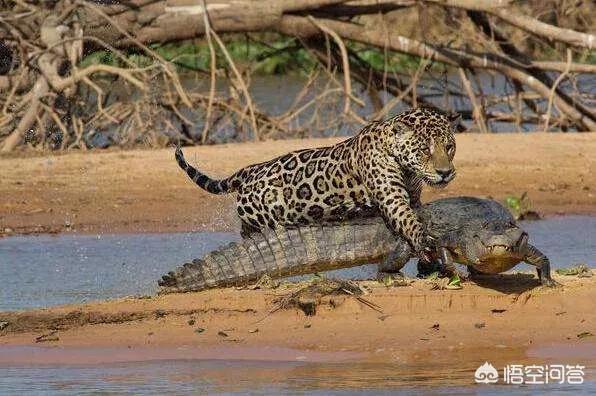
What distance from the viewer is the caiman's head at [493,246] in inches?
309

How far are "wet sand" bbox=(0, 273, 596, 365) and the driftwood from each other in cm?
766

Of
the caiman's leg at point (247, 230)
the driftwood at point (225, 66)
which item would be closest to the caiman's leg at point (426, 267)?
the caiman's leg at point (247, 230)

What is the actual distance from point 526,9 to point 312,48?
4.77 m

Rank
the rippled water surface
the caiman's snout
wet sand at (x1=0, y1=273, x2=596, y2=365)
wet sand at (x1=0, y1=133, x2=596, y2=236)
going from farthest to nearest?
wet sand at (x1=0, y1=133, x2=596, y2=236), the caiman's snout, wet sand at (x1=0, y1=273, x2=596, y2=365), the rippled water surface

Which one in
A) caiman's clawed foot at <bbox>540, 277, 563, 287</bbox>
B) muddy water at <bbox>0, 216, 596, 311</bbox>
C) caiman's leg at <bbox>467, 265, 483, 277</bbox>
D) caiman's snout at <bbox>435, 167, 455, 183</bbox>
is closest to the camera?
caiman's clawed foot at <bbox>540, 277, 563, 287</bbox>

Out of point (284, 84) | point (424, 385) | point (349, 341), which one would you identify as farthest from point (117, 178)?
point (284, 84)

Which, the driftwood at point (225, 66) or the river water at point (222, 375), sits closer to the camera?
the river water at point (222, 375)

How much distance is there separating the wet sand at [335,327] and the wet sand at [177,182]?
4.28 meters

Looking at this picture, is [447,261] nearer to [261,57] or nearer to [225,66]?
[261,57]

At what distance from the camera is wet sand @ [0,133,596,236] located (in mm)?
13570

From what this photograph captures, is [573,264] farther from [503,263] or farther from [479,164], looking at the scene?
[479,164]

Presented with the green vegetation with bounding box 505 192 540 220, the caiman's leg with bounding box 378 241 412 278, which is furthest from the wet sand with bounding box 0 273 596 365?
the green vegetation with bounding box 505 192 540 220

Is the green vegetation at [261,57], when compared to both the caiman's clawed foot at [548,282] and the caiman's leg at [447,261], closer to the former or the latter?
the caiman's leg at [447,261]

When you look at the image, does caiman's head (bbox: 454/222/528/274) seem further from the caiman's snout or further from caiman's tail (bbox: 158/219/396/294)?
caiman's tail (bbox: 158/219/396/294)
